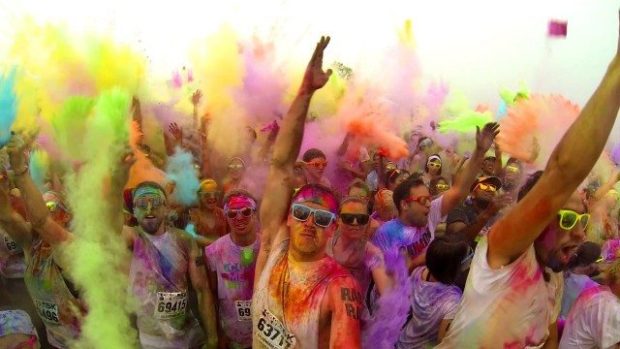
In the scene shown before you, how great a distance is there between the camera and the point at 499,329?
2.65 metres

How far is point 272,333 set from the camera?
3023mm

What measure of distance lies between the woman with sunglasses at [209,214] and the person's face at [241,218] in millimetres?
808

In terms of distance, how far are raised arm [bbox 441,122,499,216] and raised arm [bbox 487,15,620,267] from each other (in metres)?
1.70

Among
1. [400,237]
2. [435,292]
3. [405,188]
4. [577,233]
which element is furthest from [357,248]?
[577,233]

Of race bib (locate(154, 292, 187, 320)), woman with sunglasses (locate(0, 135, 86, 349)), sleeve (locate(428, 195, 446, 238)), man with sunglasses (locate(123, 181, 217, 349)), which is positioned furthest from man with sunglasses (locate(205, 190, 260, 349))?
sleeve (locate(428, 195, 446, 238))

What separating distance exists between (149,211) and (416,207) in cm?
184

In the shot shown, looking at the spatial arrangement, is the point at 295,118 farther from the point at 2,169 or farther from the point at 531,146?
the point at 2,169

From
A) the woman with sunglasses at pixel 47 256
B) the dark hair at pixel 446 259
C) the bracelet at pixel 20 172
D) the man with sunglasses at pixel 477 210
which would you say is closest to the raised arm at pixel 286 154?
the dark hair at pixel 446 259

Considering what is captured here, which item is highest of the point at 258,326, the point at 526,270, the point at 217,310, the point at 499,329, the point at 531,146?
the point at 531,146

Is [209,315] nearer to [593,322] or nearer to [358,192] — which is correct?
[358,192]

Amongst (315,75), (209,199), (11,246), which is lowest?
(11,246)

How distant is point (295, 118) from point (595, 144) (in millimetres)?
1545

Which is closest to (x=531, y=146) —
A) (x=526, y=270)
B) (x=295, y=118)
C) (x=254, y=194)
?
(x=526, y=270)

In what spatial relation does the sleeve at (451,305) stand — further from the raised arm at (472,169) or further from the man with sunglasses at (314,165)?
the man with sunglasses at (314,165)
